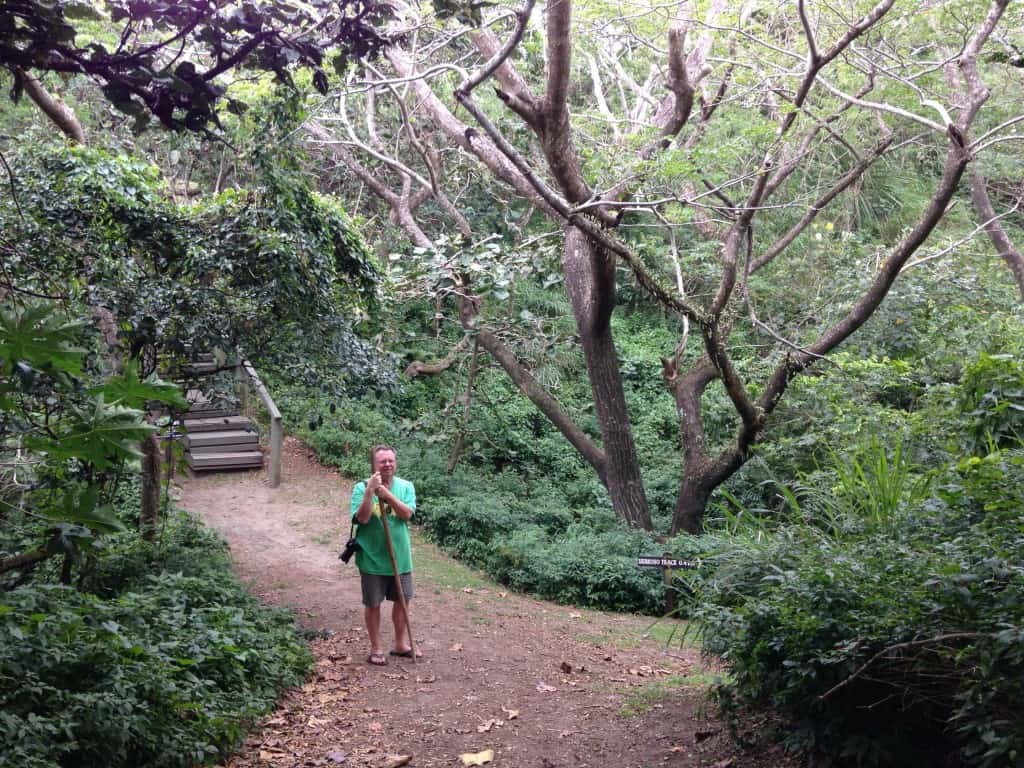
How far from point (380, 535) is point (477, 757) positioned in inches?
76.5

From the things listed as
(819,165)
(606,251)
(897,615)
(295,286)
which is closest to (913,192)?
(819,165)

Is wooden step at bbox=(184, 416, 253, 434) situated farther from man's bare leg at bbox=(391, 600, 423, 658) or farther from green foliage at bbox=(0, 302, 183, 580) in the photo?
green foliage at bbox=(0, 302, 183, 580)

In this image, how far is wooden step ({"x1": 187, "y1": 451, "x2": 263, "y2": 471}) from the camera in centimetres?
1341

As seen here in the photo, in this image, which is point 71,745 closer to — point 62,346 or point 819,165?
point 62,346

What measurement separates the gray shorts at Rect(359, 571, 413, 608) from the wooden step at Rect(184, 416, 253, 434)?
26.0 feet

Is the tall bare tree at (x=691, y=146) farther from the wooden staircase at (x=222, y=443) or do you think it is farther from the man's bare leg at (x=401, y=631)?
the man's bare leg at (x=401, y=631)

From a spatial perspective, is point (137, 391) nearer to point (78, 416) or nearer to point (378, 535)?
point (78, 416)

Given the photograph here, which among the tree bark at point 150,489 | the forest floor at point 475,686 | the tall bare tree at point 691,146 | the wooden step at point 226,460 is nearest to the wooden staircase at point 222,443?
the wooden step at point 226,460

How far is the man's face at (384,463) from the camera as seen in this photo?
6809mm

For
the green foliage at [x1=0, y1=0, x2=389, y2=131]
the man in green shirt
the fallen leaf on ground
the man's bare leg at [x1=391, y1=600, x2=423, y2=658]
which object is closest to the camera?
the green foliage at [x1=0, y1=0, x2=389, y2=131]

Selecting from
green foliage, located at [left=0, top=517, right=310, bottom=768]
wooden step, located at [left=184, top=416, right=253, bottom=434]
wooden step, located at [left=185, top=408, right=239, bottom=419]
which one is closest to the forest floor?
green foliage, located at [left=0, top=517, right=310, bottom=768]

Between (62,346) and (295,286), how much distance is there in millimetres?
4307

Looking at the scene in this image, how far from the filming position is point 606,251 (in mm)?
10180

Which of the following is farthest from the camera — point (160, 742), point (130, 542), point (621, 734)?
point (130, 542)
